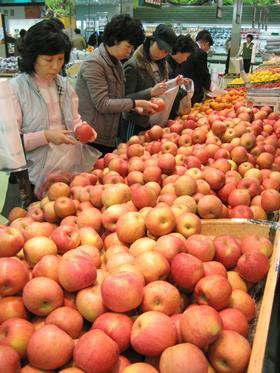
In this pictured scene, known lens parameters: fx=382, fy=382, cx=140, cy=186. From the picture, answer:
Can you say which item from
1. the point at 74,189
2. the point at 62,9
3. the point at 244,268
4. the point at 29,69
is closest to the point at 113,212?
the point at 74,189

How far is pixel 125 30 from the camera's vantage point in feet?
8.91

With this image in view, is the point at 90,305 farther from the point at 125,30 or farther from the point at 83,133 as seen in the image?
the point at 125,30

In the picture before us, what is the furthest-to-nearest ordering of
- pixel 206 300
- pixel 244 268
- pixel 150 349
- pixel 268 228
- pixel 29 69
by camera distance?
1. pixel 29 69
2. pixel 268 228
3. pixel 244 268
4. pixel 206 300
5. pixel 150 349

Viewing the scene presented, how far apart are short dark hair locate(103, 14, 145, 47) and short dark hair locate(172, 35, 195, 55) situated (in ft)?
3.98

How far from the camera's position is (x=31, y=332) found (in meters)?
1.06

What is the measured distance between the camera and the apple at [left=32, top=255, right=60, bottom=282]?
47.4 inches

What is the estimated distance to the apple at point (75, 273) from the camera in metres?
1.14

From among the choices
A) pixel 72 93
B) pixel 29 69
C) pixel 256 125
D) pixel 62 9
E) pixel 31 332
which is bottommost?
pixel 31 332

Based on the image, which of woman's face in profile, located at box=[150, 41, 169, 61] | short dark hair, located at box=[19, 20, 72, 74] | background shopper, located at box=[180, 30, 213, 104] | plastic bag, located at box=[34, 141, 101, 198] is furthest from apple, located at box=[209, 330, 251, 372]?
background shopper, located at box=[180, 30, 213, 104]

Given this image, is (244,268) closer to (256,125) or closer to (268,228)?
(268,228)

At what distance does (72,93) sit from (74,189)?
0.94m

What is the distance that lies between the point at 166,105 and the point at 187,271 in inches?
97.8

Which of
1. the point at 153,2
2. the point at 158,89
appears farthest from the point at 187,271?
the point at 153,2

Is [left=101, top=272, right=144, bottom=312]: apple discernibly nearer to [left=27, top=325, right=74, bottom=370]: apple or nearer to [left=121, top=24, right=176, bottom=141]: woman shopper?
[left=27, top=325, right=74, bottom=370]: apple
